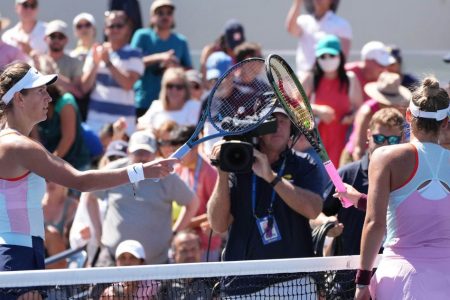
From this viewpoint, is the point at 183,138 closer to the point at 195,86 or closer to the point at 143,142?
the point at 143,142

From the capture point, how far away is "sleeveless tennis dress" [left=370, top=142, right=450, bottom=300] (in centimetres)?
488

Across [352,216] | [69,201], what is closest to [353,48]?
[69,201]

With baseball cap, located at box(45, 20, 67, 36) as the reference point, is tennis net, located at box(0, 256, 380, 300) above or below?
below

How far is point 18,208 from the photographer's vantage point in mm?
5191

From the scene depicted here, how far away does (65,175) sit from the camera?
5160 mm

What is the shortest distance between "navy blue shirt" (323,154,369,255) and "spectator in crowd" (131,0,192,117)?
448 cm

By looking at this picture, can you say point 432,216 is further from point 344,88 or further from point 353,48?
point 353,48

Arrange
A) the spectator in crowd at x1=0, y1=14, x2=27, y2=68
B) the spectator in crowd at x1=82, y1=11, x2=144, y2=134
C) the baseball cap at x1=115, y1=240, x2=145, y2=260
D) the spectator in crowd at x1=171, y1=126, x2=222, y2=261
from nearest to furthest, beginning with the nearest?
the baseball cap at x1=115, y1=240, x2=145, y2=260, the spectator in crowd at x1=171, y1=126, x2=222, y2=261, the spectator in crowd at x1=0, y1=14, x2=27, y2=68, the spectator in crowd at x1=82, y1=11, x2=144, y2=134

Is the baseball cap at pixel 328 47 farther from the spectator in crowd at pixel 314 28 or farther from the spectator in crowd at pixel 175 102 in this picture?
the spectator in crowd at pixel 175 102

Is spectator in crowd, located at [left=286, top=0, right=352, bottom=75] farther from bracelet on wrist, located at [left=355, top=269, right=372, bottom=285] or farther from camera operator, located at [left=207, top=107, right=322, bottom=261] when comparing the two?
bracelet on wrist, located at [left=355, top=269, right=372, bottom=285]

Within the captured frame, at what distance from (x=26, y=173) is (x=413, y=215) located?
1831 millimetres

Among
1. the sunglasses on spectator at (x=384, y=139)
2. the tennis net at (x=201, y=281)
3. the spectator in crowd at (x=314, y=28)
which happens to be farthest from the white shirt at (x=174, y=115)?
the tennis net at (x=201, y=281)

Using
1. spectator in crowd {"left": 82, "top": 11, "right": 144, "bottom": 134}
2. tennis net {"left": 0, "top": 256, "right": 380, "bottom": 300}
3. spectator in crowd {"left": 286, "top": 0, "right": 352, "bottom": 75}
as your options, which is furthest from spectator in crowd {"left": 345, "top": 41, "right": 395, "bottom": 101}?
tennis net {"left": 0, "top": 256, "right": 380, "bottom": 300}

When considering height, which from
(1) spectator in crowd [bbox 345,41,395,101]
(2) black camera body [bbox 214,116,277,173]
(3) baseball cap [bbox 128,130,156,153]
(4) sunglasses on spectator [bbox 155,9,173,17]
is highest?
(4) sunglasses on spectator [bbox 155,9,173,17]
